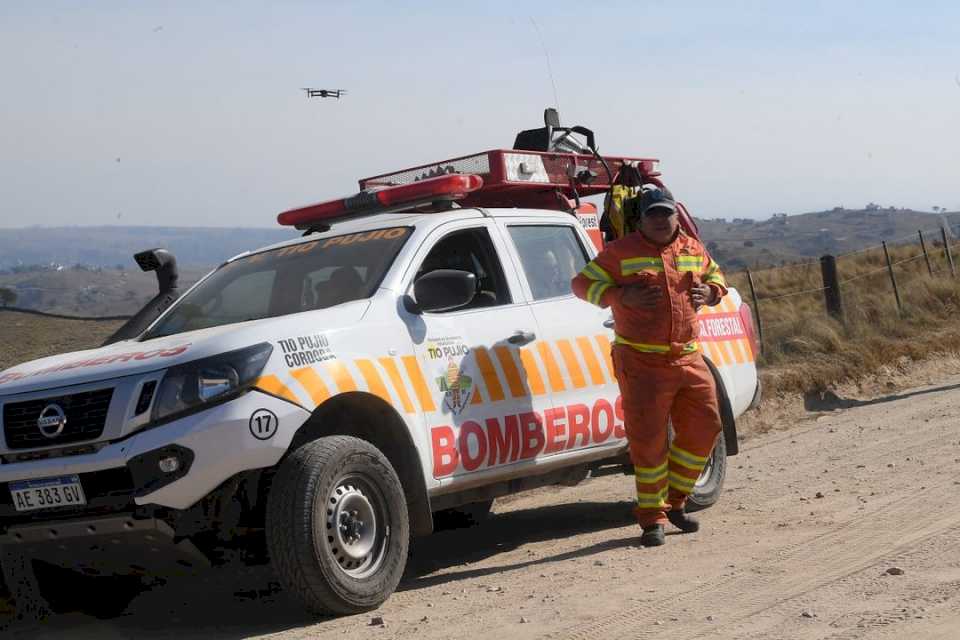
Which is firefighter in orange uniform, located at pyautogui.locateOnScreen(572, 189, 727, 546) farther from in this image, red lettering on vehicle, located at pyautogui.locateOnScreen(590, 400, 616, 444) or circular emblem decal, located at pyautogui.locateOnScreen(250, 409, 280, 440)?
circular emblem decal, located at pyautogui.locateOnScreen(250, 409, 280, 440)

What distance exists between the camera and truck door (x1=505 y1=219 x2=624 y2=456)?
288 inches

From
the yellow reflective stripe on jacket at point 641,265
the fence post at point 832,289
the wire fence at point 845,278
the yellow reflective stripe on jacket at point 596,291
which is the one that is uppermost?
the yellow reflective stripe on jacket at point 641,265

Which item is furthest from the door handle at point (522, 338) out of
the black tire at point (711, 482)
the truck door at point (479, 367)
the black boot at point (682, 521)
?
the black tire at point (711, 482)

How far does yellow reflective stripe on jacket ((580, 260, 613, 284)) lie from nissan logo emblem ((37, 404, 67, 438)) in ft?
9.55

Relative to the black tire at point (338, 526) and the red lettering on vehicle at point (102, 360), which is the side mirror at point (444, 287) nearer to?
the black tire at point (338, 526)

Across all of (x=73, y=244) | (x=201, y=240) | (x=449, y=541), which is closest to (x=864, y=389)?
(x=449, y=541)

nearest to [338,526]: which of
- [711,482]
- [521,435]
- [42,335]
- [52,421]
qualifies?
[52,421]

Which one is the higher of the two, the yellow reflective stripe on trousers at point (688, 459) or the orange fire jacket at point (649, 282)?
the orange fire jacket at point (649, 282)

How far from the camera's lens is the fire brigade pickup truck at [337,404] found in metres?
5.46

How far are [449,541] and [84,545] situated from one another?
325cm

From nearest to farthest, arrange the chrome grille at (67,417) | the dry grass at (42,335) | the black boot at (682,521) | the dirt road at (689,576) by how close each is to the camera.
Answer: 1. the dirt road at (689,576)
2. the chrome grille at (67,417)
3. the black boot at (682,521)
4. the dry grass at (42,335)

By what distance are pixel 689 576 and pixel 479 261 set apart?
2.22 m

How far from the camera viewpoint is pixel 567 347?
24.5 ft

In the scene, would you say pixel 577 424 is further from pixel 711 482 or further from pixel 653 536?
pixel 711 482
